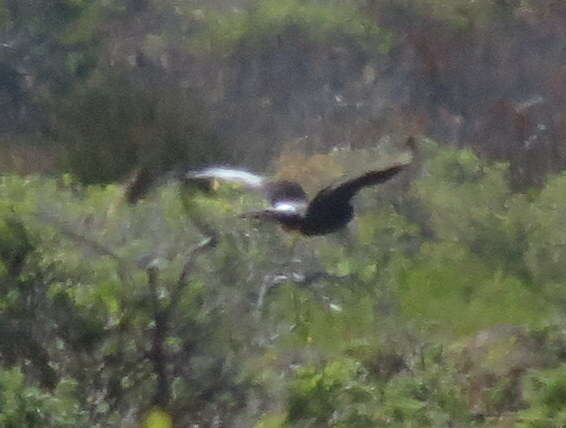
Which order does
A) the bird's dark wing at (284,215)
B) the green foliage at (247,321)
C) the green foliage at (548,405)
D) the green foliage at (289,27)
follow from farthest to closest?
the green foliage at (289,27) < the bird's dark wing at (284,215) < the green foliage at (247,321) < the green foliage at (548,405)

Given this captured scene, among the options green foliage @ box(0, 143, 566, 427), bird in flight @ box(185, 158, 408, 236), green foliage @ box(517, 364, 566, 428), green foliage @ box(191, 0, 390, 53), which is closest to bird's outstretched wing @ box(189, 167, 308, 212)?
bird in flight @ box(185, 158, 408, 236)

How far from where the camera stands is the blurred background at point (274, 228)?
2.92m

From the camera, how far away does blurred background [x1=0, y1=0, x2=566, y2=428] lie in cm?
292

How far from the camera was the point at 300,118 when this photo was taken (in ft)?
19.5

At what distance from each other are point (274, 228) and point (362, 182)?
3.00ft

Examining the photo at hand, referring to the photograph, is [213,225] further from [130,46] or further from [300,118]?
[130,46]

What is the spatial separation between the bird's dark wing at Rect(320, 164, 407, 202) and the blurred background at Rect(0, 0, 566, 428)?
18cm

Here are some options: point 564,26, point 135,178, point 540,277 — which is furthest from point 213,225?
point 564,26

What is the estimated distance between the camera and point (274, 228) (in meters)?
3.70

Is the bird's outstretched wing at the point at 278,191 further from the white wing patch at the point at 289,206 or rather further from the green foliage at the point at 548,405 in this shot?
the green foliage at the point at 548,405

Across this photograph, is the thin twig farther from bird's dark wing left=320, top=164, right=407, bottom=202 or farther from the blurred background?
bird's dark wing left=320, top=164, right=407, bottom=202

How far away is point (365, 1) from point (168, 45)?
1.19 meters

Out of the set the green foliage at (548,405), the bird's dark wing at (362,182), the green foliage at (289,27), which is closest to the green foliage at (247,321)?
the green foliage at (548,405)

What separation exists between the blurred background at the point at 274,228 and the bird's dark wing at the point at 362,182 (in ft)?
0.59
